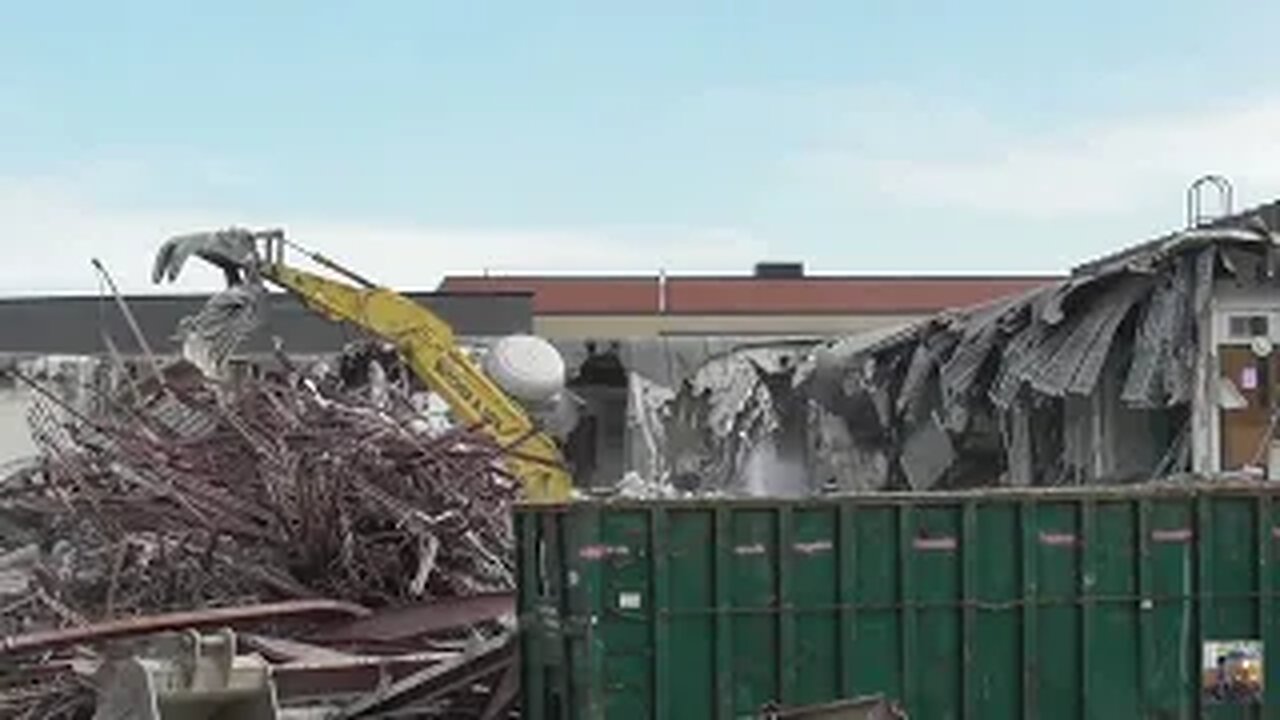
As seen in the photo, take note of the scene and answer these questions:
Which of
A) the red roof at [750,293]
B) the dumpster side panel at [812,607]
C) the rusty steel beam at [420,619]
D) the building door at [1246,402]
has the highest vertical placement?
the red roof at [750,293]

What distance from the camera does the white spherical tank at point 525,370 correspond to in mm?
21203

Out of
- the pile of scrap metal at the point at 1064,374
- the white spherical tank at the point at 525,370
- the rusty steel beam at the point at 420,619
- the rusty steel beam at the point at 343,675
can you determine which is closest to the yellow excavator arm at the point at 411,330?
the white spherical tank at the point at 525,370

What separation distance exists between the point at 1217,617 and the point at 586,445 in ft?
64.1

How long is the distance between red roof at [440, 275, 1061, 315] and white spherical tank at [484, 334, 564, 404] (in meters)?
39.0

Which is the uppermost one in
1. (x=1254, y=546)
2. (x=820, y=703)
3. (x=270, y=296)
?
(x=270, y=296)

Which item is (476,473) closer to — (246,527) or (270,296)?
(246,527)

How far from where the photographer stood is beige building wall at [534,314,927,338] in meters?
55.8

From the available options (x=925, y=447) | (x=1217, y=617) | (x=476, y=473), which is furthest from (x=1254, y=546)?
(x=925, y=447)

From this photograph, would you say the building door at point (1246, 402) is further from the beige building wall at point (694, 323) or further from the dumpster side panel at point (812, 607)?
the beige building wall at point (694, 323)

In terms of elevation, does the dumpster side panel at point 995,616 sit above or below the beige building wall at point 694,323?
below

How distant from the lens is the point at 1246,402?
50.2 ft

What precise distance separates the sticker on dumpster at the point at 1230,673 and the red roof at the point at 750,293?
51105 millimetres

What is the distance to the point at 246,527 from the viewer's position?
11.5m

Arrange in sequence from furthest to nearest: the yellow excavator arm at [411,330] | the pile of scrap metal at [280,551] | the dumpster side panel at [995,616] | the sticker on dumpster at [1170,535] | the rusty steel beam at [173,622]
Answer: the yellow excavator arm at [411,330] < the pile of scrap metal at [280,551] < the rusty steel beam at [173,622] < the sticker on dumpster at [1170,535] < the dumpster side panel at [995,616]
